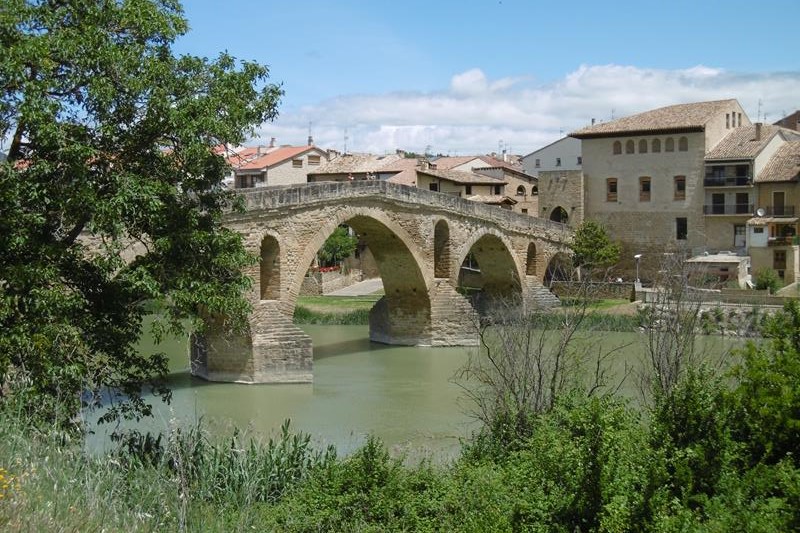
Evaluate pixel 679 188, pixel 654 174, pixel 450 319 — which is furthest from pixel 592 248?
pixel 450 319

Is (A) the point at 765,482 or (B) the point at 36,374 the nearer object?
(A) the point at 765,482

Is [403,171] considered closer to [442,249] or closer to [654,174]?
[654,174]

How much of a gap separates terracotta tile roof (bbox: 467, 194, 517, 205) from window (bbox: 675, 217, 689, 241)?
1133 centimetres

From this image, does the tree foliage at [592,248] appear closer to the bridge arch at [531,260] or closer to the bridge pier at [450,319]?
the bridge arch at [531,260]

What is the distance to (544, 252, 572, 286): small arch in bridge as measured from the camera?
42.5 m

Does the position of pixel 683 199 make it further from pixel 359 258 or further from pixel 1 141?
pixel 1 141

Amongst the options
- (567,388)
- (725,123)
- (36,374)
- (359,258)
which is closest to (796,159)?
(725,123)

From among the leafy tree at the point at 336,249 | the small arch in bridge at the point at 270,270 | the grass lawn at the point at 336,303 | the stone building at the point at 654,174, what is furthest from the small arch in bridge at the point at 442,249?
the leafy tree at the point at 336,249

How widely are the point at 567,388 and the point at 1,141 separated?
30.8 ft

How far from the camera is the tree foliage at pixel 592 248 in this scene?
41062mm

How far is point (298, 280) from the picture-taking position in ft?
87.2

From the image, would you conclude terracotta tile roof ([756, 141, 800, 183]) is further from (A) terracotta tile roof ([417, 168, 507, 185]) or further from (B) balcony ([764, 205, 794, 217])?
(A) terracotta tile roof ([417, 168, 507, 185])

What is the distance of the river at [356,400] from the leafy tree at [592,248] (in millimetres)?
9145

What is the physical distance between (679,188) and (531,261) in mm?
7888
